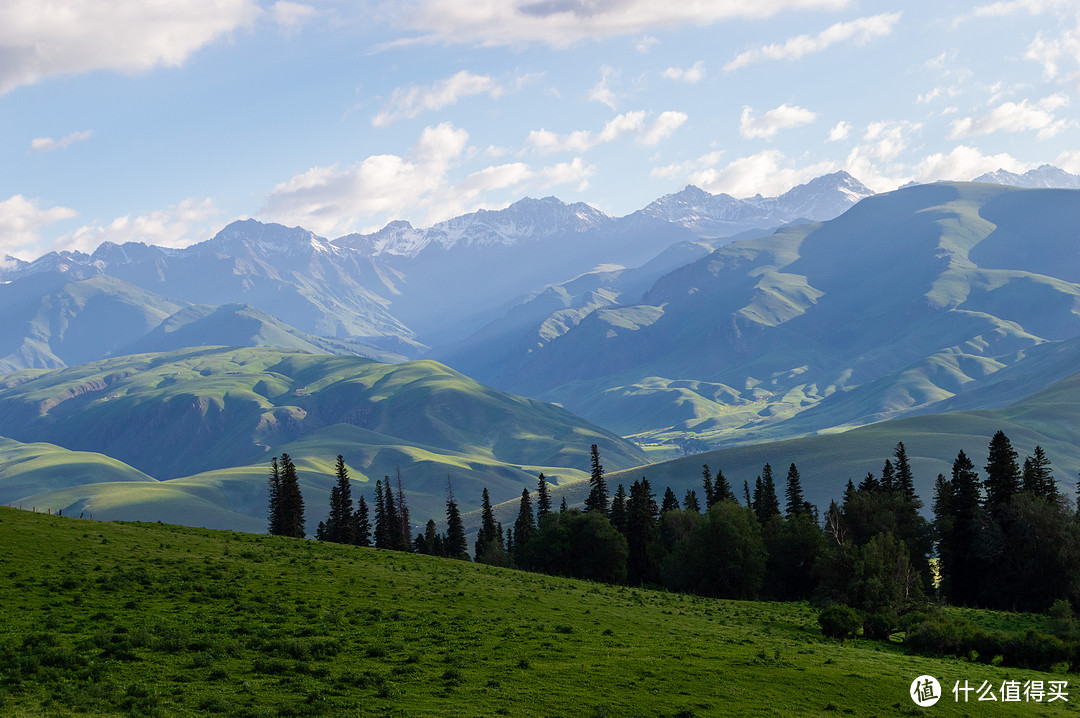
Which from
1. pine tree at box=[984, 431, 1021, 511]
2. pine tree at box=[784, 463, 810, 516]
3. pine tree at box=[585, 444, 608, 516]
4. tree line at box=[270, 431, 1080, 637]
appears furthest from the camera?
pine tree at box=[585, 444, 608, 516]

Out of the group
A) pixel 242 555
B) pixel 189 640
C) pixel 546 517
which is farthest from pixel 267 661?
pixel 546 517

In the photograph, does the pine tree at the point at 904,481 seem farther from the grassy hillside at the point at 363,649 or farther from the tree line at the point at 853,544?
the grassy hillside at the point at 363,649

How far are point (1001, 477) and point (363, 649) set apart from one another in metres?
85.6

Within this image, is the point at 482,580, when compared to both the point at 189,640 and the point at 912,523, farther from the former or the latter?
the point at 912,523

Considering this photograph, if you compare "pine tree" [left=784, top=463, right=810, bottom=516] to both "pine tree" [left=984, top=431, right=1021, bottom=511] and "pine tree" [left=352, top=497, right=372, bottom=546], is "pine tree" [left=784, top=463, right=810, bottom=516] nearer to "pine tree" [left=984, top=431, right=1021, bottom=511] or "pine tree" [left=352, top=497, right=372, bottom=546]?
"pine tree" [left=984, top=431, right=1021, bottom=511]

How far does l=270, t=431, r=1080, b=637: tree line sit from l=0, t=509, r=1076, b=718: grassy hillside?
50.7ft

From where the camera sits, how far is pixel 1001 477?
99.7m

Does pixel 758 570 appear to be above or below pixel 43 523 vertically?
below

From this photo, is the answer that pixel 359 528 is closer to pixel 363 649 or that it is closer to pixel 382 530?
pixel 382 530

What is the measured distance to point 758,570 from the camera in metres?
98.2

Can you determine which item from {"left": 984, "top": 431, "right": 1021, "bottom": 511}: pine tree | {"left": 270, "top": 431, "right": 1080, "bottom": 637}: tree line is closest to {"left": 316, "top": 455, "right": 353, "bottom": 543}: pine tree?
{"left": 270, "top": 431, "right": 1080, "bottom": 637}: tree line

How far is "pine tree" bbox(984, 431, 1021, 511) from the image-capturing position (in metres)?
99.2

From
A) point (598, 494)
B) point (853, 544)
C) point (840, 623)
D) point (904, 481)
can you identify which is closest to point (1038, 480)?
point (904, 481)

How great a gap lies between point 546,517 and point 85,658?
95.7 meters
